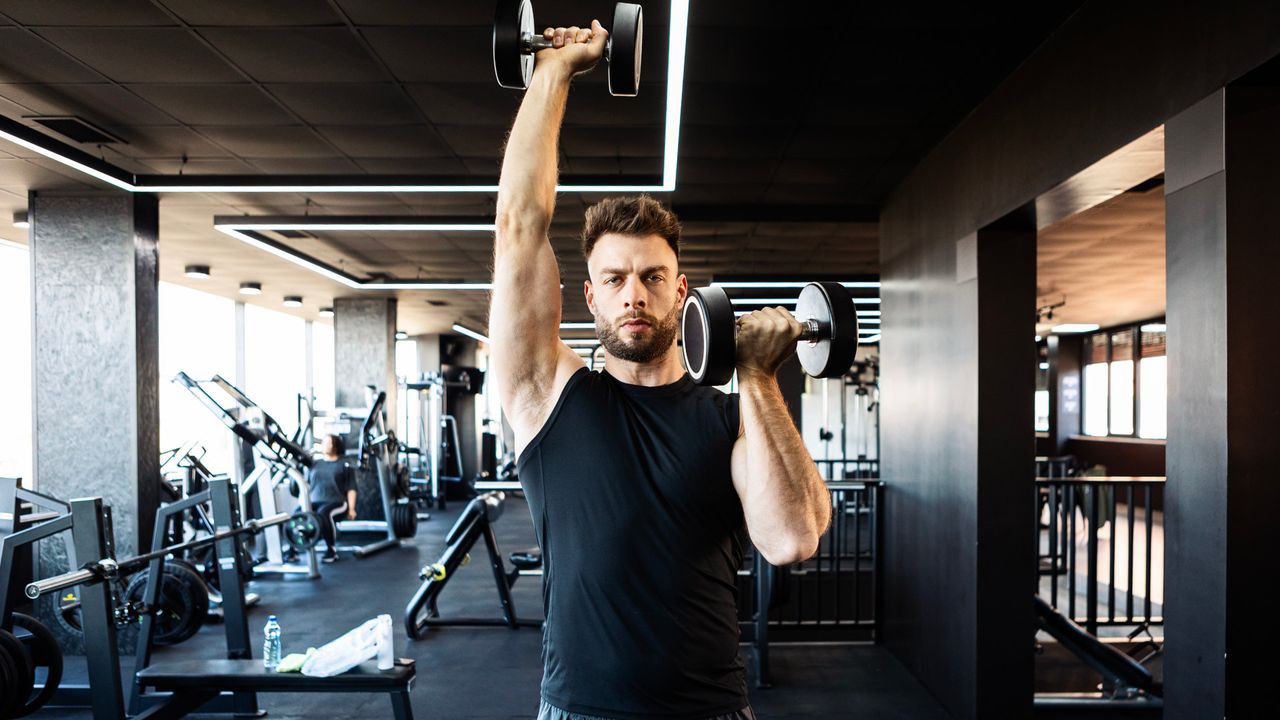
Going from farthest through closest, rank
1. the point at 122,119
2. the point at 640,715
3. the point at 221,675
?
the point at 122,119 < the point at 221,675 < the point at 640,715

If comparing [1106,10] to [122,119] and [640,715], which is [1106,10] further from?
[122,119]

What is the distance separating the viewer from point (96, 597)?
2762 millimetres

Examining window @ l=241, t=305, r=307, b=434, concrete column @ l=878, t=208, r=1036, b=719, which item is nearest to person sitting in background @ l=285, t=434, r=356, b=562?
window @ l=241, t=305, r=307, b=434

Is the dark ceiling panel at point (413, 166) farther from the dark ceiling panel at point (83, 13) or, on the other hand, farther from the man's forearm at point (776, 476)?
the man's forearm at point (776, 476)

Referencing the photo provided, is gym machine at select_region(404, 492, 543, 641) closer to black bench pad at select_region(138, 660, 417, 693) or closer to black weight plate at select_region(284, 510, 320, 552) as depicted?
black weight plate at select_region(284, 510, 320, 552)

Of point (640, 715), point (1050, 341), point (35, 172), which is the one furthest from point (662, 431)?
point (1050, 341)

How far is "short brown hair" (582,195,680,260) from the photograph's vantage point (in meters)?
1.15

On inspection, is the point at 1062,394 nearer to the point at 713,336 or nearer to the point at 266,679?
the point at 266,679

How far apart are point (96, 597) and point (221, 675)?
1.82 feet

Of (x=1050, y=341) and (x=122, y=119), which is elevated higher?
(x=122, y=119)

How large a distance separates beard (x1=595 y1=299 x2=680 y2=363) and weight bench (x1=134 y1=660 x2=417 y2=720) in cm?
184

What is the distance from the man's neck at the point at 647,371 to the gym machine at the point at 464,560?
11.7 ft

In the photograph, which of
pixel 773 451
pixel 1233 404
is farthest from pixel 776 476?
pixel 1233 404

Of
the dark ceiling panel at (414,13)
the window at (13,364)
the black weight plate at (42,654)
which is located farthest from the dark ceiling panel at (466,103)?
the window at (13,364)
